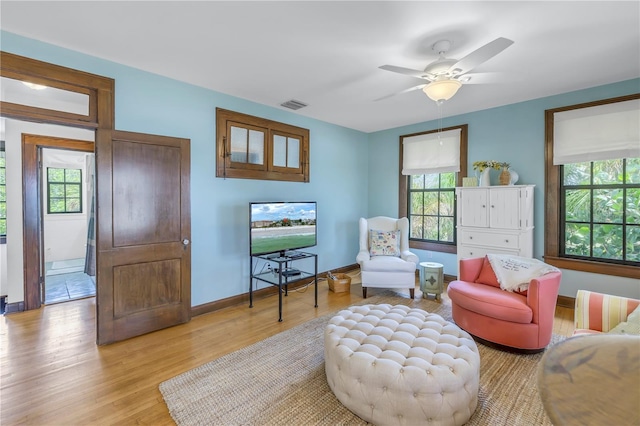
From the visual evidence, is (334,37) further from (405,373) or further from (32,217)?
(32,217)

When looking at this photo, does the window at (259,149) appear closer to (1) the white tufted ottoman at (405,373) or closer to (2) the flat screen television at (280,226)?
(2) the flat screen television at (280,226)

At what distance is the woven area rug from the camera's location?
70.2 inches

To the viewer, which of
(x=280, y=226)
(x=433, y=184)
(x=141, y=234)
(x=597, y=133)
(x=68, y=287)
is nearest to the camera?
(x=141, y=234)

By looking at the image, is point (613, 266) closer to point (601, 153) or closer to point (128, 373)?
point (601, 153)

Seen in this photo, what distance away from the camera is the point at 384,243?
4.51 meters

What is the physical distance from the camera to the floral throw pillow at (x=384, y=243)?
176 inches

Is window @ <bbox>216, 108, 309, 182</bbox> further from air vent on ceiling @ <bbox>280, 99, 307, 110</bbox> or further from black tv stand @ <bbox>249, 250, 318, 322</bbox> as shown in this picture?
black tv stand @ <bbox>249, 250, 318, 322</bbox>

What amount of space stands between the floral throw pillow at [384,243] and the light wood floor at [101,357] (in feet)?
2.92

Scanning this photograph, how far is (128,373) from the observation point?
2271 mm

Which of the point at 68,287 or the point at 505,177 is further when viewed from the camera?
the point at 68,287

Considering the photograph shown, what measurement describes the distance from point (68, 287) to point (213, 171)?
315 cm

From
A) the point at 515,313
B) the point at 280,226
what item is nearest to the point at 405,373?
the point at 515,313

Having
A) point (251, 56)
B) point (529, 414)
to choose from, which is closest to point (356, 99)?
point (251, 56)

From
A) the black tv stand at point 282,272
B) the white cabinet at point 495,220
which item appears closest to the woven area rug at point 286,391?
the black tv stand at point 282,272
